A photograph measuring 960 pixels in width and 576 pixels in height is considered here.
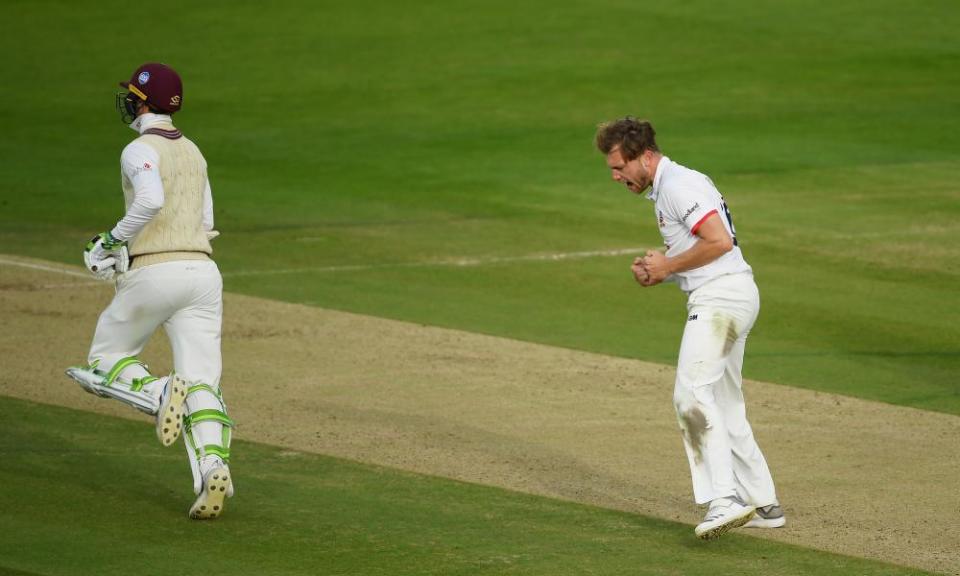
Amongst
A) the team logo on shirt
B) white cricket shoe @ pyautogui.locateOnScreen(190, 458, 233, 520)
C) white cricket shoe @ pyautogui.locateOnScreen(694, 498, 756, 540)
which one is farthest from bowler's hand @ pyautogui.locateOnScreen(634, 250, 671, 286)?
white cricket shoe @ pyautogui.locateOnScreen(190, 458, 233, 520)

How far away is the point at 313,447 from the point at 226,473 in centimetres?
171

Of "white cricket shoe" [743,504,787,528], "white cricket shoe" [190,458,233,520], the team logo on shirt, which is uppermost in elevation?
the team logo on shirt

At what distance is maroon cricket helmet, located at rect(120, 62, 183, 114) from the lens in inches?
325

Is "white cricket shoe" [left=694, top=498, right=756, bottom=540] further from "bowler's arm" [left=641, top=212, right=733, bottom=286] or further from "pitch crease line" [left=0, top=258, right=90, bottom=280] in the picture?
"pitch crease line" [left=0, top=258, right=90, bottom=280]

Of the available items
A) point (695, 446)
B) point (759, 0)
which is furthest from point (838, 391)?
point (759, 0)

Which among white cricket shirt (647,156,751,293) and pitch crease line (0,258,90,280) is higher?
pitch crease line (0,258,90,280)

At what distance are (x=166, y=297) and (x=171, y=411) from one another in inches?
22.5

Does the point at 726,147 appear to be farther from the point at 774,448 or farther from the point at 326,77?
the point at 774,448

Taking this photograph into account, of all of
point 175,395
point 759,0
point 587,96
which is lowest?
point 175,395

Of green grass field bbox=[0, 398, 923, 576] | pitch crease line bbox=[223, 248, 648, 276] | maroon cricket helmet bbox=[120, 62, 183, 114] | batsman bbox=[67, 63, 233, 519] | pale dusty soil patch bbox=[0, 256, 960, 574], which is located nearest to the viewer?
Answer: green grass field bbox=[0, 398, 923, 576]

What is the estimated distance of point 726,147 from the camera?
71.4 ft

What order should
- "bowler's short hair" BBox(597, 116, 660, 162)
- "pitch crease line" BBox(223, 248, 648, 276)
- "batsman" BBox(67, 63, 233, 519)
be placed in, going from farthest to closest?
"pitch crease line" BBox(223, 248, 648, 276)
"batsman" BBox(67, 63, 233, 519)
"bowler's short hair" BBox(597, 116, 660, 162)

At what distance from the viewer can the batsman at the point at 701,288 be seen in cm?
786

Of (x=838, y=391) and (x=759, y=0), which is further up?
(x=759, y=0)
